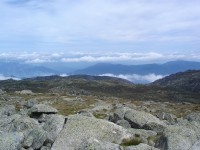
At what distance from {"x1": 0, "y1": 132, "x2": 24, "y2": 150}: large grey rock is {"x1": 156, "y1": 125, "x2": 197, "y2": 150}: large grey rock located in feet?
37.7

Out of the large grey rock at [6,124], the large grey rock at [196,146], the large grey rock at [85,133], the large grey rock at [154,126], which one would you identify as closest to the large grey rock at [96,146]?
the large grey rock at [85,133]

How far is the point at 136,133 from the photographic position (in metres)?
35.7

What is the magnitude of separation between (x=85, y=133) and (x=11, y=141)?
616 centimetres

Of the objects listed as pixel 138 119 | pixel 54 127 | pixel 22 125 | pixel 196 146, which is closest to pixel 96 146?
pixel 196 146

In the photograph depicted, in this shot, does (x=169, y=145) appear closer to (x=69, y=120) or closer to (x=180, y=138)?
(x=180, y=138)

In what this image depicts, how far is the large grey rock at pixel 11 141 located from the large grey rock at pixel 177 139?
11498 mm

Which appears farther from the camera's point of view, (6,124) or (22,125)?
(6,124)

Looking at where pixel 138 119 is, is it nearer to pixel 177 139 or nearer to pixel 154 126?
pixel 154 126

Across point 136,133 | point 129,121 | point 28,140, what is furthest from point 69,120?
point 129,121

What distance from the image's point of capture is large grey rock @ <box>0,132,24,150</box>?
98.6ft

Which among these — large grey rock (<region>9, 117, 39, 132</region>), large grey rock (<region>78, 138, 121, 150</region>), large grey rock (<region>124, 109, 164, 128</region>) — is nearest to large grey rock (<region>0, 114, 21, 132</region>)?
large grey rock (<region>9, 117, 39, 132</region>)

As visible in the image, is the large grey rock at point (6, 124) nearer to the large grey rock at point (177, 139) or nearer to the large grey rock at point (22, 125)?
the large grey rock at point (22, 125)

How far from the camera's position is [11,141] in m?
30.6

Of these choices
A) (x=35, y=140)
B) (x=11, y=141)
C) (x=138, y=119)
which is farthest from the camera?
(x=138, y=119)
